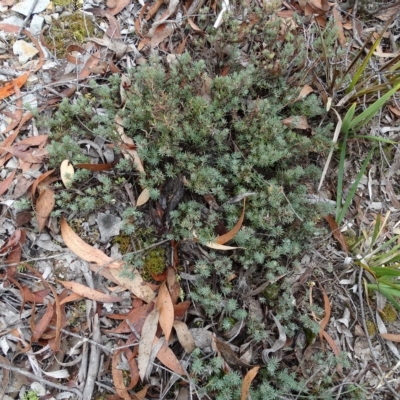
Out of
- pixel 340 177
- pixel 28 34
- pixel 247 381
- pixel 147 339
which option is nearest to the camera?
pixel 247 381

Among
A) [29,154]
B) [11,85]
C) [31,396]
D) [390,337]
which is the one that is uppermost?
[11,85]

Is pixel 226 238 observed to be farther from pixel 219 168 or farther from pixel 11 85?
pixel 11 85

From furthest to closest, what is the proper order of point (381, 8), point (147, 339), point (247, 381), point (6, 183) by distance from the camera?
point (381, 8)
point (6, 183)
point (147, 339)
point (247, 381)

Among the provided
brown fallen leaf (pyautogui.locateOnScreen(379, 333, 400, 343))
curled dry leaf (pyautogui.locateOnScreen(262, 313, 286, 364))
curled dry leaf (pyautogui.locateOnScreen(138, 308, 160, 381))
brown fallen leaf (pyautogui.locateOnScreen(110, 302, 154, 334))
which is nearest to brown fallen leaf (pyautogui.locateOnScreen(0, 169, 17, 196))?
brown fallen leaf (pyautogui.locateOnScreen(110, 302, 154, 334))

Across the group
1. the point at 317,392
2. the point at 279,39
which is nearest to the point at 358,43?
the point at 279,39

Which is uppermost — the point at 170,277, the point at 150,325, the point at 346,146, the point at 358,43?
the point at 358,43

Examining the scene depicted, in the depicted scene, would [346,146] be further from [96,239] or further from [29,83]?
[29,83]

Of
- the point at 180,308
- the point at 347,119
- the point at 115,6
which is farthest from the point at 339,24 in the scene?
the point at 180,308
